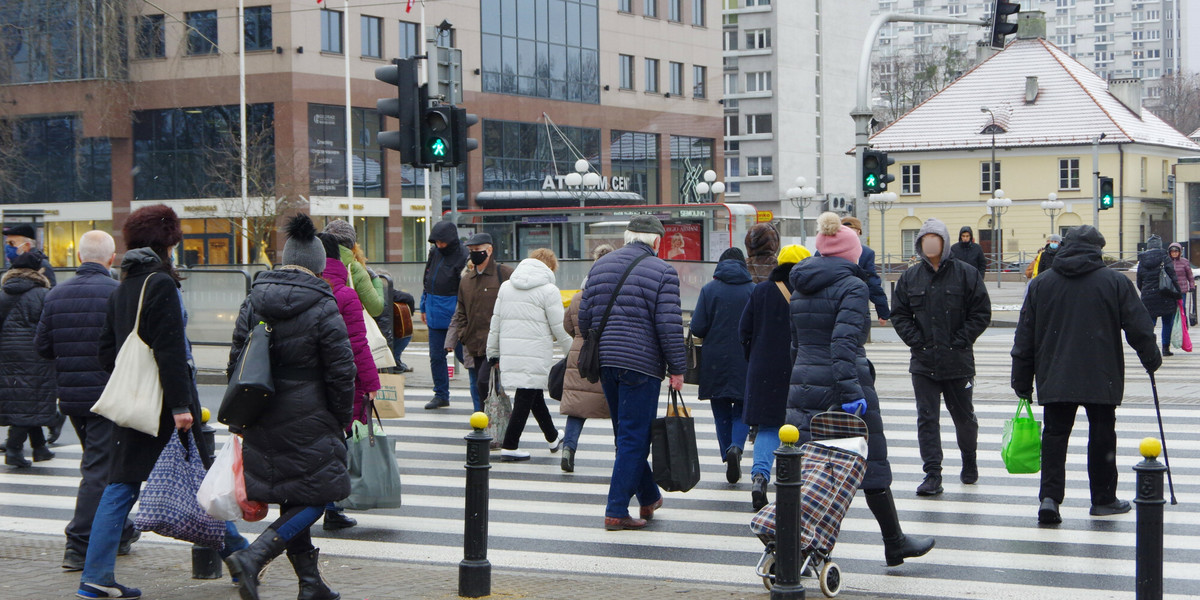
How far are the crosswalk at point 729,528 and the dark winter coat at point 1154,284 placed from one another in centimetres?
895

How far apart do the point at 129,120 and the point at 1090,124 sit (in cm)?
4729

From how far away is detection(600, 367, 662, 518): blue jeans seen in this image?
27.1ft

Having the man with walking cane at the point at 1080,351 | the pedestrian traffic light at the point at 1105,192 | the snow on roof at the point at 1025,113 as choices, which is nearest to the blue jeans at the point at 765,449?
the man with walking cane at the point at 1080,351

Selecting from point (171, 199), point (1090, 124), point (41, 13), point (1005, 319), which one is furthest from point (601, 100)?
point (1005, 319)

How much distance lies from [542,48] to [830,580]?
171ft

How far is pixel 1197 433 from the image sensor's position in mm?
12320

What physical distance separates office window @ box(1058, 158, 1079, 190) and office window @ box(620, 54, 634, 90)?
2491 centimetres

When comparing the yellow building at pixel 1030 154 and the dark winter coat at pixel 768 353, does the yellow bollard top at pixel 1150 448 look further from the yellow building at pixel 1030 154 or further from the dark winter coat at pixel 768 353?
the yellow building at pixel 1030 154

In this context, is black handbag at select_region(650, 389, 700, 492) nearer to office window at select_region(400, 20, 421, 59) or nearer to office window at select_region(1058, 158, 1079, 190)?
office window at select_region(400, 20, 421, 59)

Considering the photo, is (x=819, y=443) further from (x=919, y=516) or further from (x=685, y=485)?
(x=919, y=516)

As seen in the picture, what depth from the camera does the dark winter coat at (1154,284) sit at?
2060 centimetres

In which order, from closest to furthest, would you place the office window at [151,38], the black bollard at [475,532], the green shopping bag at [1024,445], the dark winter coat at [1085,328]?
the black bollard at [475,532]
the dark winter coat at [1085,328]
the green shopping bag at [1024,445]
the office window at [151,38]

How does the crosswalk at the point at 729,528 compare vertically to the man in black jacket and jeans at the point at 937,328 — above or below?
below

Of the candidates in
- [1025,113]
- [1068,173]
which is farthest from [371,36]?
[1068,173]
